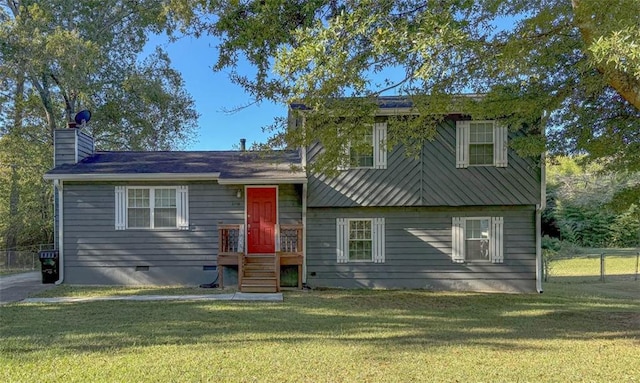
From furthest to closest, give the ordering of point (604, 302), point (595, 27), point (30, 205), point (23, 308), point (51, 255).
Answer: point (30, 205) < point (51, 255) < point (604, 302) < point (23, 308) < point (595, 27)

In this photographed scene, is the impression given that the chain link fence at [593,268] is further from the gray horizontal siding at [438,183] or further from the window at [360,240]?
the window at [360,240]

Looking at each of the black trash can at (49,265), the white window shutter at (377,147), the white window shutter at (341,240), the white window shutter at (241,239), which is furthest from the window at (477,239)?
the black trash can at (49,265)

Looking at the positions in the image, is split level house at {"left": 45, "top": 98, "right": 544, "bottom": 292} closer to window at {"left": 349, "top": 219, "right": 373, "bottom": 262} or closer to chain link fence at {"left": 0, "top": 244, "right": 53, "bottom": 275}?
window at {"left": 349, "top": 219, "right": 373, "bottom": 262}

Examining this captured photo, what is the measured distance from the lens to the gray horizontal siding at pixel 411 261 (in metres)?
10.6

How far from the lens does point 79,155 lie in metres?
11.7

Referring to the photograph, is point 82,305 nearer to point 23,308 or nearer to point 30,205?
point 23,308

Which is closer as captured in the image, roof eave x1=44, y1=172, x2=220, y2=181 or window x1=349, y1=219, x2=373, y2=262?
roof eave x1=44, y1=172, x2=220, y2=181

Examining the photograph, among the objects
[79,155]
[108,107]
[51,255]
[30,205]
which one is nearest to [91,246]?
[51,255]

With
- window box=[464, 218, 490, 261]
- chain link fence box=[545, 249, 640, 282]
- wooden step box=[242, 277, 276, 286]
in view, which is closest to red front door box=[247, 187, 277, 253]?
wooden step box=[242, 277, 276, 286]

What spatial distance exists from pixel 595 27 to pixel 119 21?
20694 mm

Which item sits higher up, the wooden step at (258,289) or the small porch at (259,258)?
the small porch at (259,258)

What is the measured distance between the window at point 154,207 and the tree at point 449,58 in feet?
15.5

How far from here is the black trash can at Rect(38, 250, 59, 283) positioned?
34.6ft

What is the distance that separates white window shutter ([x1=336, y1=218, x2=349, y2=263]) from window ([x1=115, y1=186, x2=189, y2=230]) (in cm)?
393
